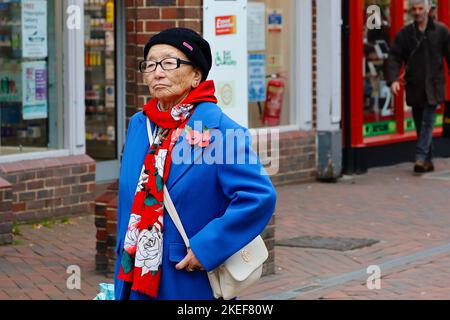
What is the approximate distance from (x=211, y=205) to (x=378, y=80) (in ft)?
36.0

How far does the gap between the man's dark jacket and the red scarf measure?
33.1 feet

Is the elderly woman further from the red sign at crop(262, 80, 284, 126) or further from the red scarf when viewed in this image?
the red sign at crop(262, 80, 284, 126)

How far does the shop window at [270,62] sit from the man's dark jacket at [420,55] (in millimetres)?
1369

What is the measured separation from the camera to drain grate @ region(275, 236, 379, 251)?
9.62 metres

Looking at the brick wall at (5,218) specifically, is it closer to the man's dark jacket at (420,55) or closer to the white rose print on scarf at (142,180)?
the white rose print on scarf at (142,180)

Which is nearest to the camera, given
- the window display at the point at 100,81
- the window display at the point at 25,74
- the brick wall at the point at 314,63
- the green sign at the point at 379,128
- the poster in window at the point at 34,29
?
the window display at the point at 25,74

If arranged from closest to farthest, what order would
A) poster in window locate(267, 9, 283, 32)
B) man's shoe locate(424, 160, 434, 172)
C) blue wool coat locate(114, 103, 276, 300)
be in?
blue wool coat locate(114, 103, 276, 300)
poster in window locate(267, 9, 283, 32)
man's shoe locate(424, 160, 434, 172)

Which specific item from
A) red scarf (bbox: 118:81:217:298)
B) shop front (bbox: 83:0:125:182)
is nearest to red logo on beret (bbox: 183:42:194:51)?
red scarf (bbox: 118:81:217:298)

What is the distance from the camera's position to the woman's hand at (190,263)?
4.50m

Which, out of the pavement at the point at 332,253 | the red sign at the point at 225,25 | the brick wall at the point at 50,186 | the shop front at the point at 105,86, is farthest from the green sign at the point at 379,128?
the red sign at the point at 225,25

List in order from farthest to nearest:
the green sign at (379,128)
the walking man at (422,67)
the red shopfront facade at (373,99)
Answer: the green sign at (379,128) < the walking man at (422,67) < the red shopfront facade at (373,99)

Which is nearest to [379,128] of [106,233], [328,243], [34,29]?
[34,29]

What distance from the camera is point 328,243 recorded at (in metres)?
9.79

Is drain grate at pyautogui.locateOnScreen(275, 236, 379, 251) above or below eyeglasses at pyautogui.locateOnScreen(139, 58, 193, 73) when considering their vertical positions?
below
